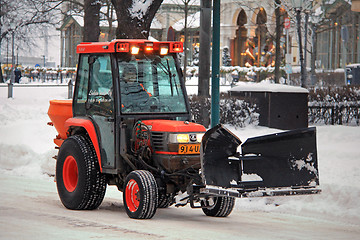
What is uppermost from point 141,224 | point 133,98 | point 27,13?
point 27,13

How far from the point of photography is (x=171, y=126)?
8.29 m

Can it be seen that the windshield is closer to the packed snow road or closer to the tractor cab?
the tractor cab

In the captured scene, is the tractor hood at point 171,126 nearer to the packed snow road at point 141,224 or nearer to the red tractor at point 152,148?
the red tractor at point 152,148

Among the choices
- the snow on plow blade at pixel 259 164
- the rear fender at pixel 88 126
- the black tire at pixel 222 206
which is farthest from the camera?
the rear fender at pixel 88 126

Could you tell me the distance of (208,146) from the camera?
783cm

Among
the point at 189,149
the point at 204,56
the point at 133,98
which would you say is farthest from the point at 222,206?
the point at 204,56

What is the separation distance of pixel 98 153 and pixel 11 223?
1.63 m

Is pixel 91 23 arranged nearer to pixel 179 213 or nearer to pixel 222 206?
pixel 179 213

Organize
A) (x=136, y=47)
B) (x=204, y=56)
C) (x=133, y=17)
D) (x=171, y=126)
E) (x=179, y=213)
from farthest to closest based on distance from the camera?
(x=204, y=56), (x=133, y=17), (x=179, y=213), (x=136, y=47), (x=171, y=126)

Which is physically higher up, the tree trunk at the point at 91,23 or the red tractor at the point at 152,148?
the tree trunk at the point at 91,23

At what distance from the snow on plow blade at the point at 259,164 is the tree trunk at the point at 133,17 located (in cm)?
733

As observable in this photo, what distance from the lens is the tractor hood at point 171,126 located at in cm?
828

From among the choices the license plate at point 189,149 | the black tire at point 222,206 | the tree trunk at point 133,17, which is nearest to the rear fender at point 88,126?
the license plate at point 189,149

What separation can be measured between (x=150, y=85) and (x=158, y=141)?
90 centimetres
